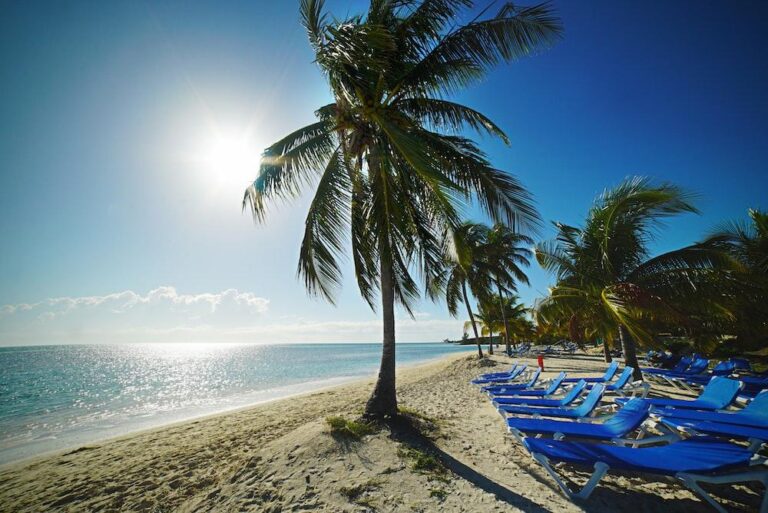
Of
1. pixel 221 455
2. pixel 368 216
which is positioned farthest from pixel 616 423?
pixel 221 455

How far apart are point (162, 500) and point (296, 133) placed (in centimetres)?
657

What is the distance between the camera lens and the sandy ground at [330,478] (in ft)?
10.8

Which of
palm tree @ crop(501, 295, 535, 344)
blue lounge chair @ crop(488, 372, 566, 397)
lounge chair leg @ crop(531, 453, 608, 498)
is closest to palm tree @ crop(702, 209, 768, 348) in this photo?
blue lounge chair @ crop(488, 372, 566, 397)

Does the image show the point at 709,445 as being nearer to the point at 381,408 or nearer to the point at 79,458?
the point at 381,408

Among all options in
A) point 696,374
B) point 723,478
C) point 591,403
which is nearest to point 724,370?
point 696,374

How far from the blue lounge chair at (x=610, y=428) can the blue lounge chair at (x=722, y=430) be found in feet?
0.63

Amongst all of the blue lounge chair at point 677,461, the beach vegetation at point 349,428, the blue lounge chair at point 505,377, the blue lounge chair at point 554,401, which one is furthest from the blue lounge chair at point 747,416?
the blue lounge chair at point 505,377

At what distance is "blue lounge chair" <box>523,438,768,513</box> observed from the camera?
2801mm

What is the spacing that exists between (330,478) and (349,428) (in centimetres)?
107

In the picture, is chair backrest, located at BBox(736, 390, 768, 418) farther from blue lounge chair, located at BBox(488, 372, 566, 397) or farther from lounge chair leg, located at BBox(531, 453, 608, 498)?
blue lounge chair, located at BBox(488, 372, 566, 397)

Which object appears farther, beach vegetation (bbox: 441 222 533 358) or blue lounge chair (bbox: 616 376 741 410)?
beach vegetation (bbox: 441 222 533 358)

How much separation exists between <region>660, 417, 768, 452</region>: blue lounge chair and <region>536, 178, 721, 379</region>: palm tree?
1.38 metres

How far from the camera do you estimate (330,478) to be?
3.84 m

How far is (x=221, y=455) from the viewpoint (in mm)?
6027
